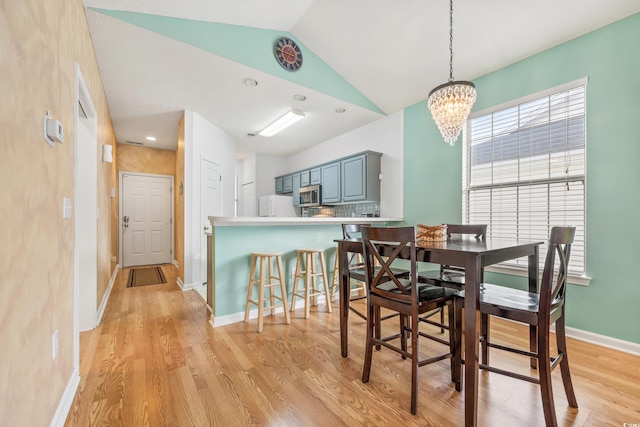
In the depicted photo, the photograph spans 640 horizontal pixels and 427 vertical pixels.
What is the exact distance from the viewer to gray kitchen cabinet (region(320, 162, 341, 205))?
4797mm

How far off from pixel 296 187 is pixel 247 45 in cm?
327

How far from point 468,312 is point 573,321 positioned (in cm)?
191

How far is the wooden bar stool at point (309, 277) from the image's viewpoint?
2885 millimetres

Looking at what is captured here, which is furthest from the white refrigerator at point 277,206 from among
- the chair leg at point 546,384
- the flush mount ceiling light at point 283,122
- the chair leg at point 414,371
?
the chair leg at point 546,384

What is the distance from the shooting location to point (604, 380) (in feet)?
5.88

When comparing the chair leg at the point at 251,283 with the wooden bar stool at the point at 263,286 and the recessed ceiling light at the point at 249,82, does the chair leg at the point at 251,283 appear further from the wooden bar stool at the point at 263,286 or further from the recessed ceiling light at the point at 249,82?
the recessed ceiling light at the point at 249,82

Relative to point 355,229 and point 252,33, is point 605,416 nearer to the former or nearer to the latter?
point 355,229

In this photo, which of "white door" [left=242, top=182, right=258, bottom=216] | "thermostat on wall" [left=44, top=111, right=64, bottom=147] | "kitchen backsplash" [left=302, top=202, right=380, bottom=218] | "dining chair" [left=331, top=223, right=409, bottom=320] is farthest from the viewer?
"white door" [left=242, top=182, right=258, bottom=216]

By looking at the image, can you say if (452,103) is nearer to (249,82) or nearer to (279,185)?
(249,82)

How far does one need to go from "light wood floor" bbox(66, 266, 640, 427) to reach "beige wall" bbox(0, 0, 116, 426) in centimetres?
38

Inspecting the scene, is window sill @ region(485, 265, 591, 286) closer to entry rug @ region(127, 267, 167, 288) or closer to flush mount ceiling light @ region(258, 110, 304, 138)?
flush mount ceiling light @ region(258, 110, 304, 138)

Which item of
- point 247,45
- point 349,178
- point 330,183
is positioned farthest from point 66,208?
point 330,183

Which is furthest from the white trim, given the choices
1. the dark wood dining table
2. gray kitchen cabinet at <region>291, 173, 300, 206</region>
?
gray kitchen cabinet at <region>291, 173, 300, 206</region>

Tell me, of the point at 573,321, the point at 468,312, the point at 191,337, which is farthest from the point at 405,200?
the point at 191,337
